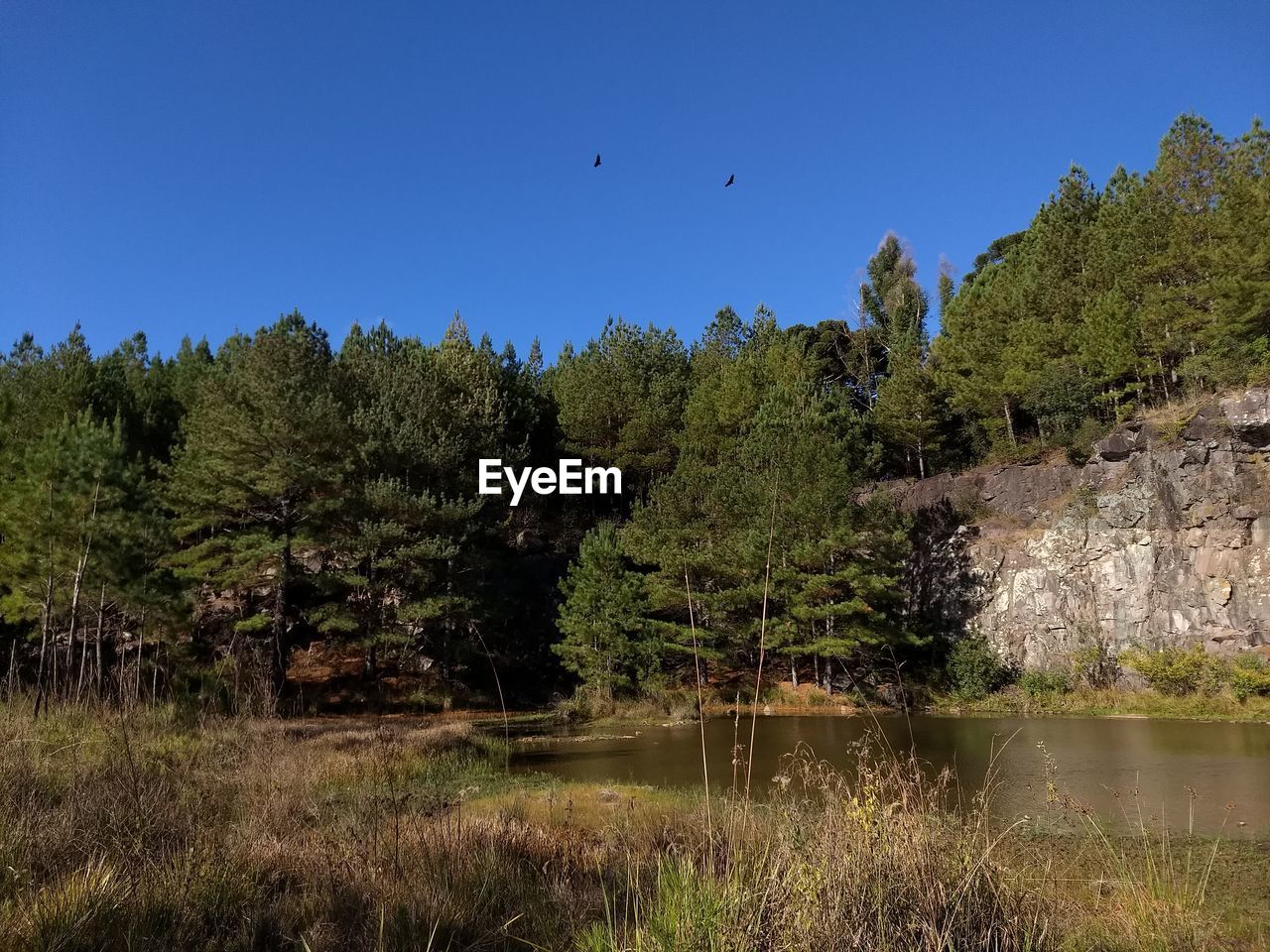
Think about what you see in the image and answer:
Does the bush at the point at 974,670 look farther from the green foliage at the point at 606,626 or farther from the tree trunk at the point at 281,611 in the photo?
the tree trunk at the point at 281,611

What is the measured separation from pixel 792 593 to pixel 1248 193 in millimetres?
20979

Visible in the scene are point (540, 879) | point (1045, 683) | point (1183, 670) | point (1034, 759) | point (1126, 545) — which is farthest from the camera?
point (1126, 545)

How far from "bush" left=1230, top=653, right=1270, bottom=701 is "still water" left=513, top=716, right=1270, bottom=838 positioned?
3.18 metres

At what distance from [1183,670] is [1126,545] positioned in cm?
489

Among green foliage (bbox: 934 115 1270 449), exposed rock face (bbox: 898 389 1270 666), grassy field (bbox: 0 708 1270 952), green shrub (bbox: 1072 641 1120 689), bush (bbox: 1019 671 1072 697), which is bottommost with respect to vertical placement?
bush (bbox: 1019 671 1072 697)

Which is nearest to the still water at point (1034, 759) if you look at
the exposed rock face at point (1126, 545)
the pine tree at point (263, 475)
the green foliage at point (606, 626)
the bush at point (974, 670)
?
the bush at point (974, 670)

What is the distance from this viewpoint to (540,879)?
4.66 meters

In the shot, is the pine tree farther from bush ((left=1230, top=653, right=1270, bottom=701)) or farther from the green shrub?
bush ((left=1230, top=653, right=1270, bottom=701))

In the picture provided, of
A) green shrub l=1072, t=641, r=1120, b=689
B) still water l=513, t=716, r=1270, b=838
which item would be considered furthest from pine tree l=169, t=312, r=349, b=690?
green shrub l=1072, t=641, r=1120, b=689

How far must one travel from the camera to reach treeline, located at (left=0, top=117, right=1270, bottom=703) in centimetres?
2258

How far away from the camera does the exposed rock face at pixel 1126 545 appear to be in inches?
957

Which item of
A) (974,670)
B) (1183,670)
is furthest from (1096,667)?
(974,670)

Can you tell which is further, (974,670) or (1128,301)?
(1128,301)

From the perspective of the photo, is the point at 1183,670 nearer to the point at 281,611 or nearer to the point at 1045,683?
the point at 1045,683
